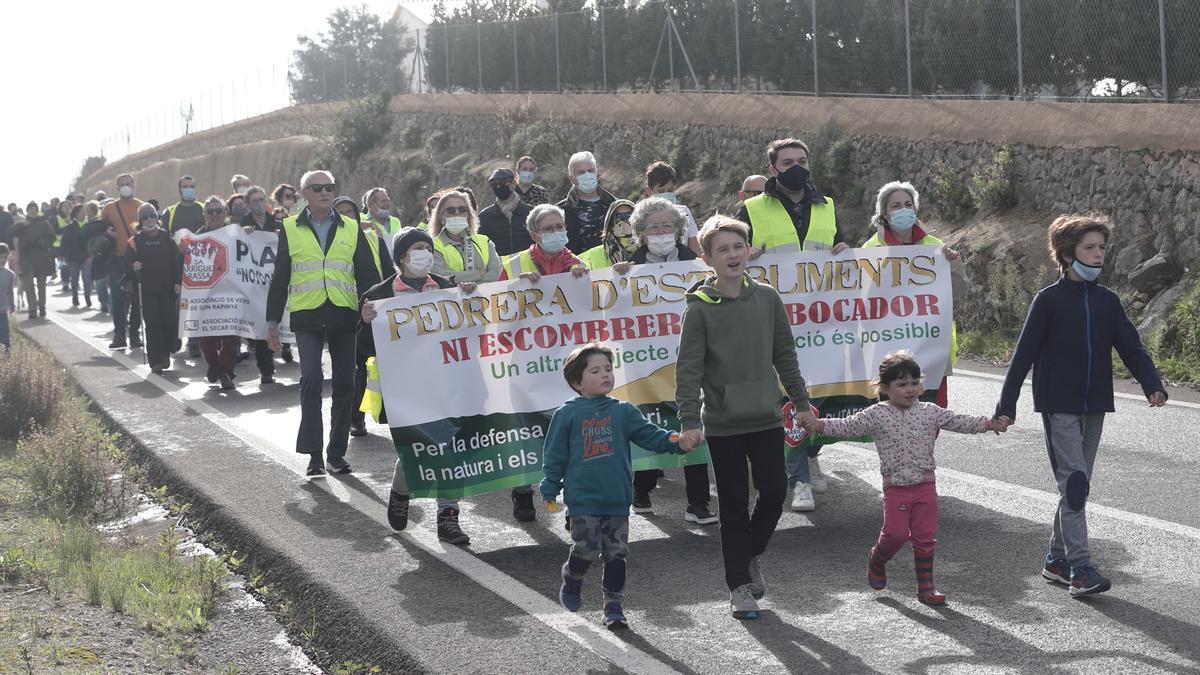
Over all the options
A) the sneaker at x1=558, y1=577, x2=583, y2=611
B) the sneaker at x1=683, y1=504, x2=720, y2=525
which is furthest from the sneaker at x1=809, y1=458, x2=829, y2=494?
the sneaker at x1=558, y1=577, x2=583, y2=611

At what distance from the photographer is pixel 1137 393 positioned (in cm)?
1328

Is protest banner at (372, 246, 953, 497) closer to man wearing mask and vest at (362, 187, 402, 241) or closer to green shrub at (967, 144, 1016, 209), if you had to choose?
man wearing mask and vest at (362, 187, 402, 241)

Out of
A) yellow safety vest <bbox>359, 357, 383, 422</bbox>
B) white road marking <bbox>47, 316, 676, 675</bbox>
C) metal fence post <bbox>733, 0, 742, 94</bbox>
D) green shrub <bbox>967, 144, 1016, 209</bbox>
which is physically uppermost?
metal fence post <bbox>733, 0, 742, 94</bbox>

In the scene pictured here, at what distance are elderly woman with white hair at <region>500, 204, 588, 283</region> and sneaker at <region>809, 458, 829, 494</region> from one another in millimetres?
1899

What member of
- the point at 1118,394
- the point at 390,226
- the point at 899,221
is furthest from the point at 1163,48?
the point at 899,221

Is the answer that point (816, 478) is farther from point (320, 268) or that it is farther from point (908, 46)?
point (908, 46)

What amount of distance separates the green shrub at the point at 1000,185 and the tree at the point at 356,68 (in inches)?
1218

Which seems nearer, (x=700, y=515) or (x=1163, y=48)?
(x=700, y=515)

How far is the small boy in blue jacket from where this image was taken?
6.89 m

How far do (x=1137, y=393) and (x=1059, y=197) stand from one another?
5819mm

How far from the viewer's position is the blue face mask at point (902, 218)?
963 cm

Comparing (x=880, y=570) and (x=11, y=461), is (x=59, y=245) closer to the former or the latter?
(x=11, y=461)

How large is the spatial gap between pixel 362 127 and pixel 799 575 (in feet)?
130

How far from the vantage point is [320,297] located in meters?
10.8
